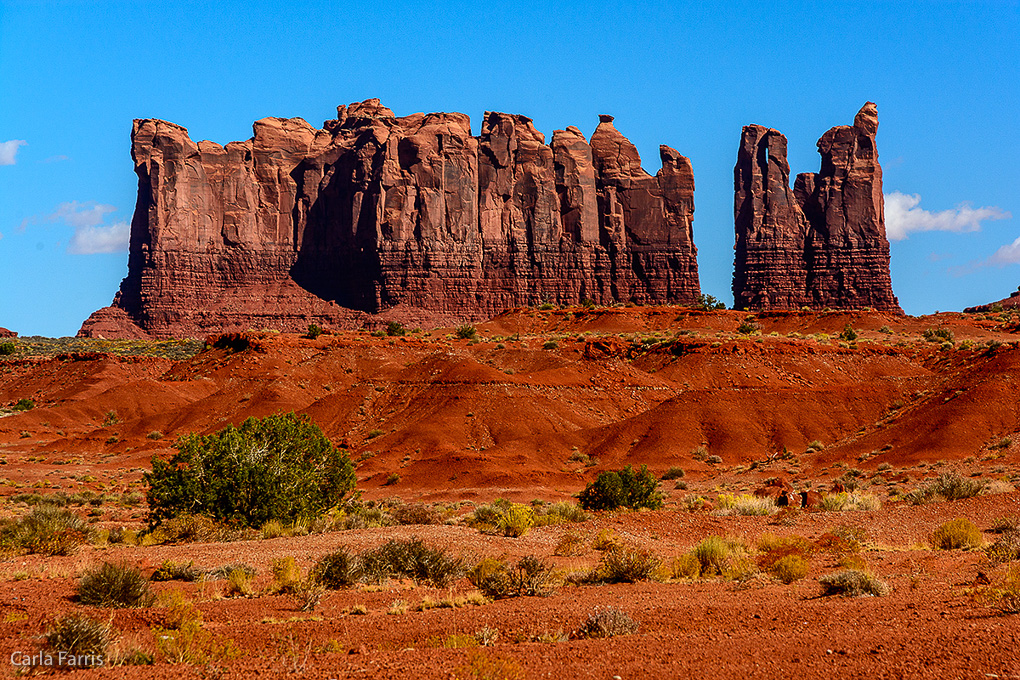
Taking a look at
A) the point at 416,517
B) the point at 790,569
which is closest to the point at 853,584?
the point at 790,569

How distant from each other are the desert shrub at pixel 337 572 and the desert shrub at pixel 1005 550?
9.50 m

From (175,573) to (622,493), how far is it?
1423cm

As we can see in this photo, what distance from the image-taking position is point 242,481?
21.9m

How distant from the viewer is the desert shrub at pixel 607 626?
11039mm

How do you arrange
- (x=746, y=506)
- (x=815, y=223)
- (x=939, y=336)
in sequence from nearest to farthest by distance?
(x=746, y=506) → (x=939, y=336) → (x=815, y=223)

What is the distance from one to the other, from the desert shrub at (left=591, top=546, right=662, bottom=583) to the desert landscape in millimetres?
37

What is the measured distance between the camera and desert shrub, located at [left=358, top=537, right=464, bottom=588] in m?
15.5

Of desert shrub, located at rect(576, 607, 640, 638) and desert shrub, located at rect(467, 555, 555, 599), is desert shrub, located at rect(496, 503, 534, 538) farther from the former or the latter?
desert shrub, located at rect(576, 607, 640, 638)

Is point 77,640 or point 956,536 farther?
point 956,536

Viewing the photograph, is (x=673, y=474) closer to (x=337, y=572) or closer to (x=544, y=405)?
(x=544, y=405)

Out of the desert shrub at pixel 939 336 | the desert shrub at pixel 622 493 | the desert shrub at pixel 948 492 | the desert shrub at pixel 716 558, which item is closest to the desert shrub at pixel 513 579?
the desert shrub at pixel 716 558

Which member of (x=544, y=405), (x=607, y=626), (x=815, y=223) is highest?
(x=815, y=223)

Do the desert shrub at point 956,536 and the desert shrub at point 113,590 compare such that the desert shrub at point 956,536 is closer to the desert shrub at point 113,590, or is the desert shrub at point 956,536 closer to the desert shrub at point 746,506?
the desert shrub at point 746,506

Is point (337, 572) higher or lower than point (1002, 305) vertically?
lower
